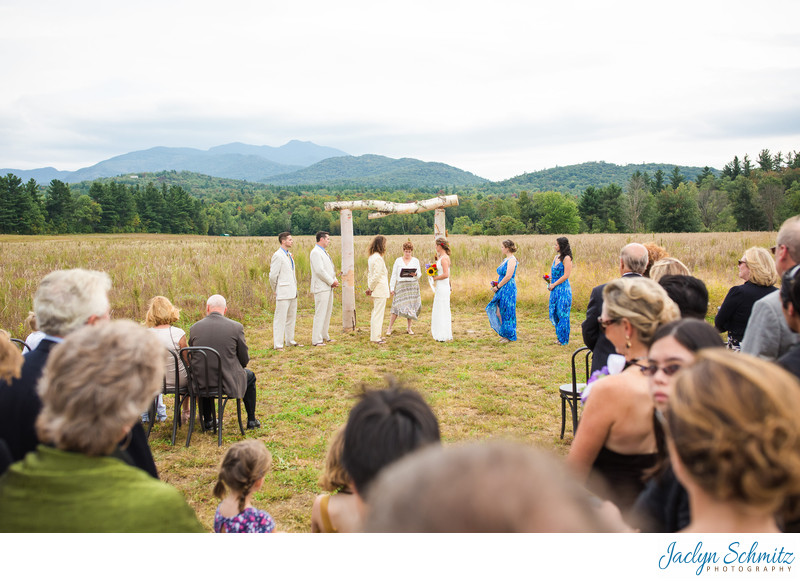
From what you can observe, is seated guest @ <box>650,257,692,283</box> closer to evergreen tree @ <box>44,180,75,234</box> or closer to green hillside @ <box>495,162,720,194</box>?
evergreen tree @ <box>44,180,75,234</box>

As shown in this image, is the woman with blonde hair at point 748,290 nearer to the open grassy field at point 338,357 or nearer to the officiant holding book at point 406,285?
the open grassy field at point 338,357

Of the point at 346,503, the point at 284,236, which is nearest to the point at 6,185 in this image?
the point at 284,236

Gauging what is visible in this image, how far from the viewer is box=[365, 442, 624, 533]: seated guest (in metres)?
0.66

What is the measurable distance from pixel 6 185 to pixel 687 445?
67059mm

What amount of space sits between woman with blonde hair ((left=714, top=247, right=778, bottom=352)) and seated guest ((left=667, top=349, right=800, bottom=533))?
3.77 metres

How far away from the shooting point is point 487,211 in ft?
245

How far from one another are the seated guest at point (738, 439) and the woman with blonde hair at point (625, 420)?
1047mm

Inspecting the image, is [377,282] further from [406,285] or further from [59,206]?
[59,206]

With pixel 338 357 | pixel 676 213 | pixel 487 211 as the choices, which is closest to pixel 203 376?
pixel 338 357

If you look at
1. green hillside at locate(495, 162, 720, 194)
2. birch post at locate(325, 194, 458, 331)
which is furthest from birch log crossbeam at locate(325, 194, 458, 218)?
green hillside at locate(495, 162, 720, 194)

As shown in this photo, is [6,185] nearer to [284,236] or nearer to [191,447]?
[284,236]

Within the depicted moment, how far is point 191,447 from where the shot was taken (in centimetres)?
520

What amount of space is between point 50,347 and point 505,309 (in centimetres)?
787
